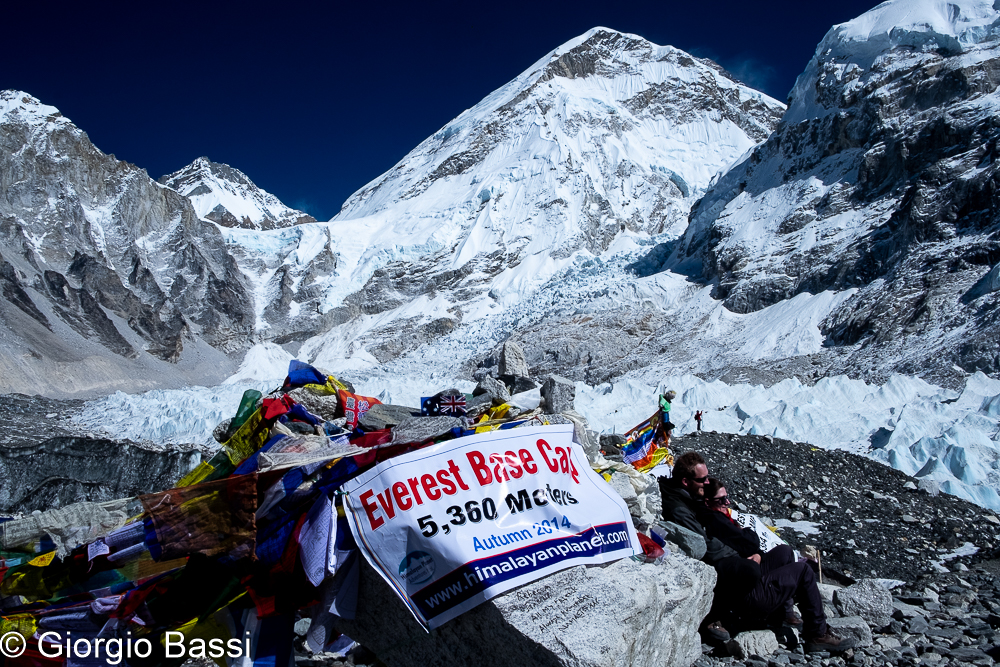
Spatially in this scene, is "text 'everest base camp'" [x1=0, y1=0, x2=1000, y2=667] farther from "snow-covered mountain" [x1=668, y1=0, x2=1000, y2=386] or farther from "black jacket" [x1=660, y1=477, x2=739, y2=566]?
"snow-covered mountain" [x1=668, y1=0, x2=1000, y2=386]

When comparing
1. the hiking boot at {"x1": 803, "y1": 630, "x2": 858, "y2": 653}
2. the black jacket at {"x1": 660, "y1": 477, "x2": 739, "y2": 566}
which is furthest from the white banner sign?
the hiking boot at {"x1": 803, "y1": 630, "x2": 858, "y2": 653}

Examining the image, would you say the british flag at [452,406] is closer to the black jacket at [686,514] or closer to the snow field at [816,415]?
the black jacket at [686,514]

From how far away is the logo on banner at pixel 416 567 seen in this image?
9.50 feet

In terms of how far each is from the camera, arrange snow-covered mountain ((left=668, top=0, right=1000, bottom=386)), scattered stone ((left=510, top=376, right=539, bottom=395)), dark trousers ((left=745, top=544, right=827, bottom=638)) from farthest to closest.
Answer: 1. snow-covered mountain ((left=668, top=0, right=1000, bottom=386))
2. scattered stone ((left=510, top=376, right=539, bottom=395))
3. dark trousers ((left=745, top=544, right=827, bottom=638))

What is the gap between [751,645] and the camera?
11.9 feet

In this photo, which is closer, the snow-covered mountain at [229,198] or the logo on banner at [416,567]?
the logo on banner at [416,567]

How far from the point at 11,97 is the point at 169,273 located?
2447 centimetres

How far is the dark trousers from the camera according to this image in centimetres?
370

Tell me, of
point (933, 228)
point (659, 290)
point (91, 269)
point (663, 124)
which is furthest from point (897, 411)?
point (663, 124)

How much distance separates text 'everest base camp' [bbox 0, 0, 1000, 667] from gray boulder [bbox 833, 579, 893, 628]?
0.7 inches

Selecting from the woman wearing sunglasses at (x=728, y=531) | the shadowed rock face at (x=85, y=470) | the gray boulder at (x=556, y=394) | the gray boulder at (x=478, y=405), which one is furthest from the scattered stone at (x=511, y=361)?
the shadowed rock face at (x=85, y=470)

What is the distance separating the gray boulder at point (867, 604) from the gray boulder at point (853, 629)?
0.58 feet

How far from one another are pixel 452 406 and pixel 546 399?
1438 millimetres

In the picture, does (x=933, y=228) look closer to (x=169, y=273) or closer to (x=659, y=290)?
(x=659, y=290)
